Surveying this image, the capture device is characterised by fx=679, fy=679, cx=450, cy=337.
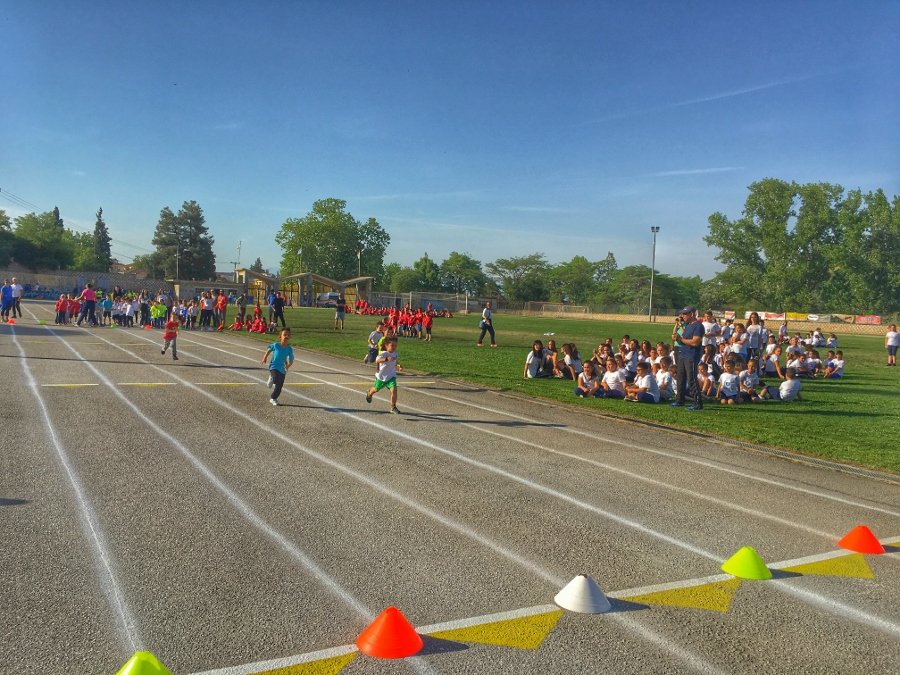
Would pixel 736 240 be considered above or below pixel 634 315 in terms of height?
above

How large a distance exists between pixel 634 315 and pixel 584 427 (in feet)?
242

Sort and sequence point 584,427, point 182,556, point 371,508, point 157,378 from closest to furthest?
point 182,556 → point 371,508 → point 584,427 → point 157,378

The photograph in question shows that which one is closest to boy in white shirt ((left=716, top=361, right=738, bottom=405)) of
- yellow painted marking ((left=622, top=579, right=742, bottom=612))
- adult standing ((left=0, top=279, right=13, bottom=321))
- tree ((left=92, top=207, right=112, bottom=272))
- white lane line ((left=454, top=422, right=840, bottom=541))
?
white lane line ((left=454, top=422, right=840, bottom=541))

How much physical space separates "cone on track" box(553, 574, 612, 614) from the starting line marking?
0.26 feet

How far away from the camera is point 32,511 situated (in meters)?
6.32

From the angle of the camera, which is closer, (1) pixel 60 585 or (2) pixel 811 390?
(1) pixel 60 585

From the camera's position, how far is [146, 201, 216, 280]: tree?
117969mm

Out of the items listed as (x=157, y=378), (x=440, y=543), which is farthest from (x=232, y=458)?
(x=157, y=378)

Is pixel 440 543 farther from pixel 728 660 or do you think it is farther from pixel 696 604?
pixel 728 660

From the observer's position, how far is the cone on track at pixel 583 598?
4.59 m

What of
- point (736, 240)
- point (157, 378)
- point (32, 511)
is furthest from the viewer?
point (736, 240)

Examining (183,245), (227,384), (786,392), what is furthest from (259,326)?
(183,245)

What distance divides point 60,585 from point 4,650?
3.01 ft

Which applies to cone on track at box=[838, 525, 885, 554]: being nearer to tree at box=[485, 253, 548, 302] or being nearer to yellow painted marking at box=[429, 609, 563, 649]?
yellow painted marking at box=[429, 609, 563, 649]
